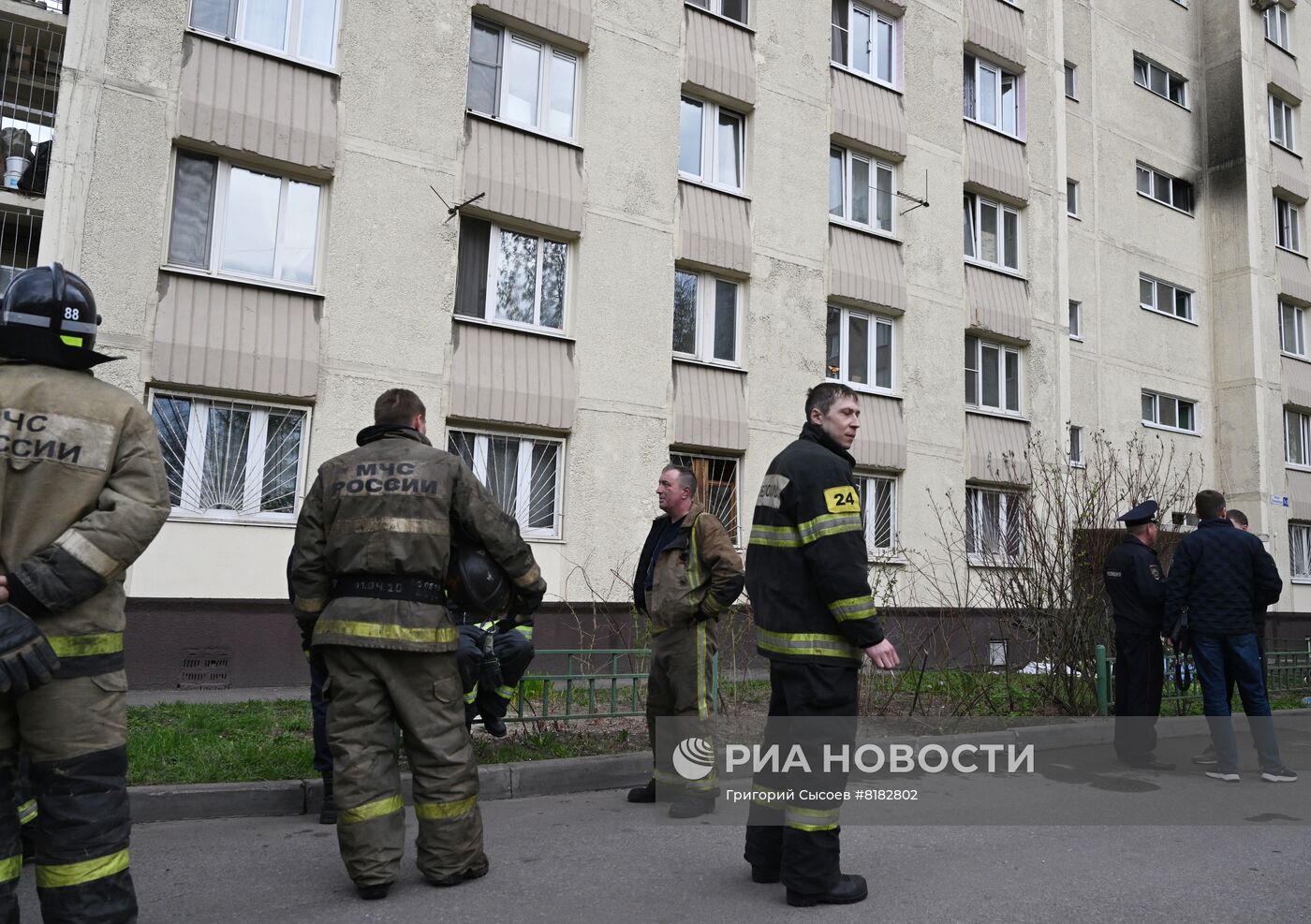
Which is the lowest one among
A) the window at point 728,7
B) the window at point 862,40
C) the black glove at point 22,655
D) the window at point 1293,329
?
the black glove at point 22,655

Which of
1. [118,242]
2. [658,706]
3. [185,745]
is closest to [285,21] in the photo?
[118,242]

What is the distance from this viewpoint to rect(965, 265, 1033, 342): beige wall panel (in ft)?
59.8

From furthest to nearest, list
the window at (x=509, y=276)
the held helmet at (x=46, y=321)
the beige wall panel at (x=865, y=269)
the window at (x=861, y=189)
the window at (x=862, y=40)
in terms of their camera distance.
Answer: the window at (x=862, y=40), the window at (x=861, y=189), the beige wall panel at (x=865, y=269), the window at (x=509, y=276), the held helmet at (x=46, y=321)

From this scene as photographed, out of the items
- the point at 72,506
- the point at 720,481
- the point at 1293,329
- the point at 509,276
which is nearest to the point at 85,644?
the point at 72,506

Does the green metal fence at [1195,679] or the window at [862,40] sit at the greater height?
the window at [862,40]

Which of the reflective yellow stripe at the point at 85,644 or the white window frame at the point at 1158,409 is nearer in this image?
the reflective yellow stripe at the point at 85,644

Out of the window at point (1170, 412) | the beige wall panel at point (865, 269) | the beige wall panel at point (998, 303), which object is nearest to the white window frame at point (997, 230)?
the beige wall panel at point (998, 303)

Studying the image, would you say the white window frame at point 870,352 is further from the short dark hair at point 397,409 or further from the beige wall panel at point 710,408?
the short dark hair at point 397,409

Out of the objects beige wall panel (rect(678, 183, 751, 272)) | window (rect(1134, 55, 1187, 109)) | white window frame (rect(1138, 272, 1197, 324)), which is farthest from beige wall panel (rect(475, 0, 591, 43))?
window (rect(1134, 55, 1187, 109))

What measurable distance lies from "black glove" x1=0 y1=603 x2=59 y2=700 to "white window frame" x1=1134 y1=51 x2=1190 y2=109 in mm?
26730

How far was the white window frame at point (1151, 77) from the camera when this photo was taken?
24.5 meters

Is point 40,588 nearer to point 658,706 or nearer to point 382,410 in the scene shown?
point 382,410

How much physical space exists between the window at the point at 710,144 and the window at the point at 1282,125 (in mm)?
18421

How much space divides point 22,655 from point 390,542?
4.68 ft
